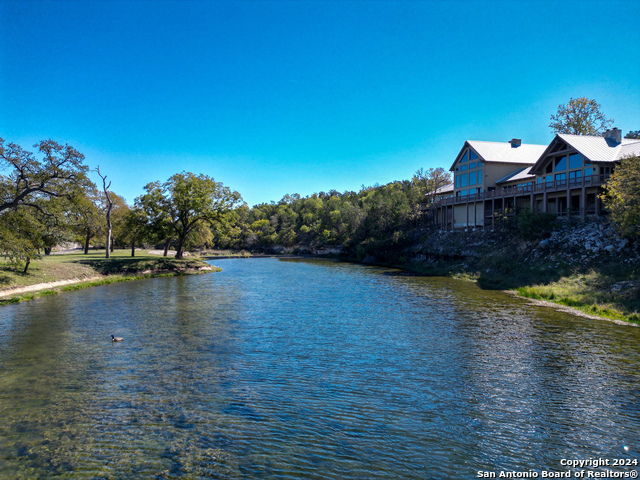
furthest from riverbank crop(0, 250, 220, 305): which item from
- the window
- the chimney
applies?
the chimney

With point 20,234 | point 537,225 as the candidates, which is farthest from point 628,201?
point 20,234

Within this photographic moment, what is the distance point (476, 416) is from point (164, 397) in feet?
28.7

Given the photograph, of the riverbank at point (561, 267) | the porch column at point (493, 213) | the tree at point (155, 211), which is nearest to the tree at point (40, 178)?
the tree at point (155, 211)

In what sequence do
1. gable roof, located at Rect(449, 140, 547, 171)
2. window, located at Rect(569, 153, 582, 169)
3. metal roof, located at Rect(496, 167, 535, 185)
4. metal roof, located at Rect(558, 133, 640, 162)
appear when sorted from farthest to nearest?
gable roof, located at Rect(449, 140, 547, 171) < metal roof, located at Rect(496, 167, 535, 185) < window, located at Rect(569, 153, 582, 169) < metal roof, located at Rect(558, 133, 640, 162)

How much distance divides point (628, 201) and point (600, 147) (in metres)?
20.6

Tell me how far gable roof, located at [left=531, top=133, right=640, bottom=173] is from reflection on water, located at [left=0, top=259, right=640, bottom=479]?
1120 inches

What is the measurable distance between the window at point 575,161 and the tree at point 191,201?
42.7 metres

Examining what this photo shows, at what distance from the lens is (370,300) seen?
27.8m

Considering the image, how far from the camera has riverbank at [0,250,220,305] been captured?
28.0 meters

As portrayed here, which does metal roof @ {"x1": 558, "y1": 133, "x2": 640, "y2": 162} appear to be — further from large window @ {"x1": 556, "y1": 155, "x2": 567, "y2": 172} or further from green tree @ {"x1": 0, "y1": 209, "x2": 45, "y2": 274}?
green tree @ {"x1": 0, "y1": 209, "x2": 45, "y2": 274}

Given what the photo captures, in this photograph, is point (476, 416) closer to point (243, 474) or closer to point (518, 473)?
point (518, 473)

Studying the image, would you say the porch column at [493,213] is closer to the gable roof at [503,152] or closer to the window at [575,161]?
the gable roof at [503,152]

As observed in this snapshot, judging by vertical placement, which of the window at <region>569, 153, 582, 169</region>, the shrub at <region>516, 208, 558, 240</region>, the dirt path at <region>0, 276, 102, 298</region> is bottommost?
the dirt path at <region>0, 276, 102, 298</region>

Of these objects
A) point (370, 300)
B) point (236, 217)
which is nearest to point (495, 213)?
point (370, 300)
